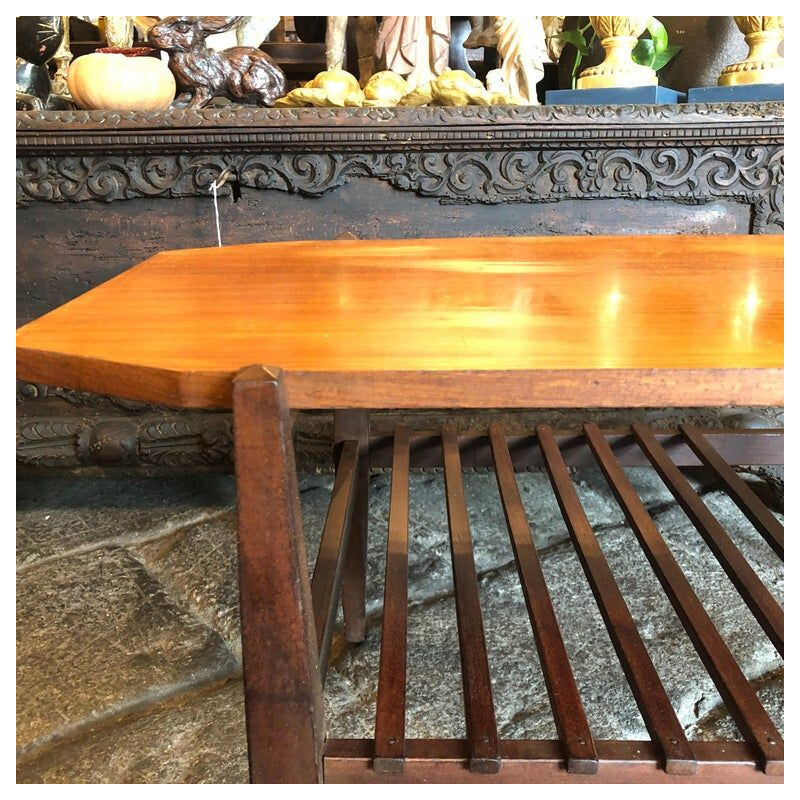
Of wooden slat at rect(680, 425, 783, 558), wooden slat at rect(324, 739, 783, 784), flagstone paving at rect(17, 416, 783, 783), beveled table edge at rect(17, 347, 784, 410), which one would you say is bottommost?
flagstone paving at rect(17, 416, 783, 783)

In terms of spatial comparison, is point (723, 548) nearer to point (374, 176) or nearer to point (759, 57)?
point (374, 176)

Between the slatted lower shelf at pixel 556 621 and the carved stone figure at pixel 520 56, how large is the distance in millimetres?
1014

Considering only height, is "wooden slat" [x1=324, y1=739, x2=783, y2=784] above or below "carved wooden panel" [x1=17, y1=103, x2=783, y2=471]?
below

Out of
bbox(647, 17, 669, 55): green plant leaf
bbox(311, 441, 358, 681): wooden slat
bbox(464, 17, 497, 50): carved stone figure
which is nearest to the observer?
bbox(311, 441, 358, 681): wooden slat

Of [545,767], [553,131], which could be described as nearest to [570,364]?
[545,767]

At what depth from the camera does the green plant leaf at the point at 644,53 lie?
1924 mm

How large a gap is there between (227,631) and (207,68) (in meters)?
1.25

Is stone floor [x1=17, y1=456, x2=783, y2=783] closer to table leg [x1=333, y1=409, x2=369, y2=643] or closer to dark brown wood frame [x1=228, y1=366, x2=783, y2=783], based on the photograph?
table leg [x1=333, y1=409, x2=369, y2=643]

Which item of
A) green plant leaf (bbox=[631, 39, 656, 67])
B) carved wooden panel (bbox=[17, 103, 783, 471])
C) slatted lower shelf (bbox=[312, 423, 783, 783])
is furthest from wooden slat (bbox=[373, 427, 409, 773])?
green plant leaf (bbox=[631, 39, 656, 67])

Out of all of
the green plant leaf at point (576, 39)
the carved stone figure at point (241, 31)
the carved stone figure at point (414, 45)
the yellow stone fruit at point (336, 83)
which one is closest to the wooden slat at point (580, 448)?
the yellow stone fruit at point (336, 83)

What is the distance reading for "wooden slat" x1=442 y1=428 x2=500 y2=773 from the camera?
61 centimetres

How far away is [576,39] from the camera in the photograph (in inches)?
79.5

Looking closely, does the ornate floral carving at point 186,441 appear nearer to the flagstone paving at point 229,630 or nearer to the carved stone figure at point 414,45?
the flagstone paving at point 229,630

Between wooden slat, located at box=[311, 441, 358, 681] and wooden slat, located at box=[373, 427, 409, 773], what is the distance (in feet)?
0.19
